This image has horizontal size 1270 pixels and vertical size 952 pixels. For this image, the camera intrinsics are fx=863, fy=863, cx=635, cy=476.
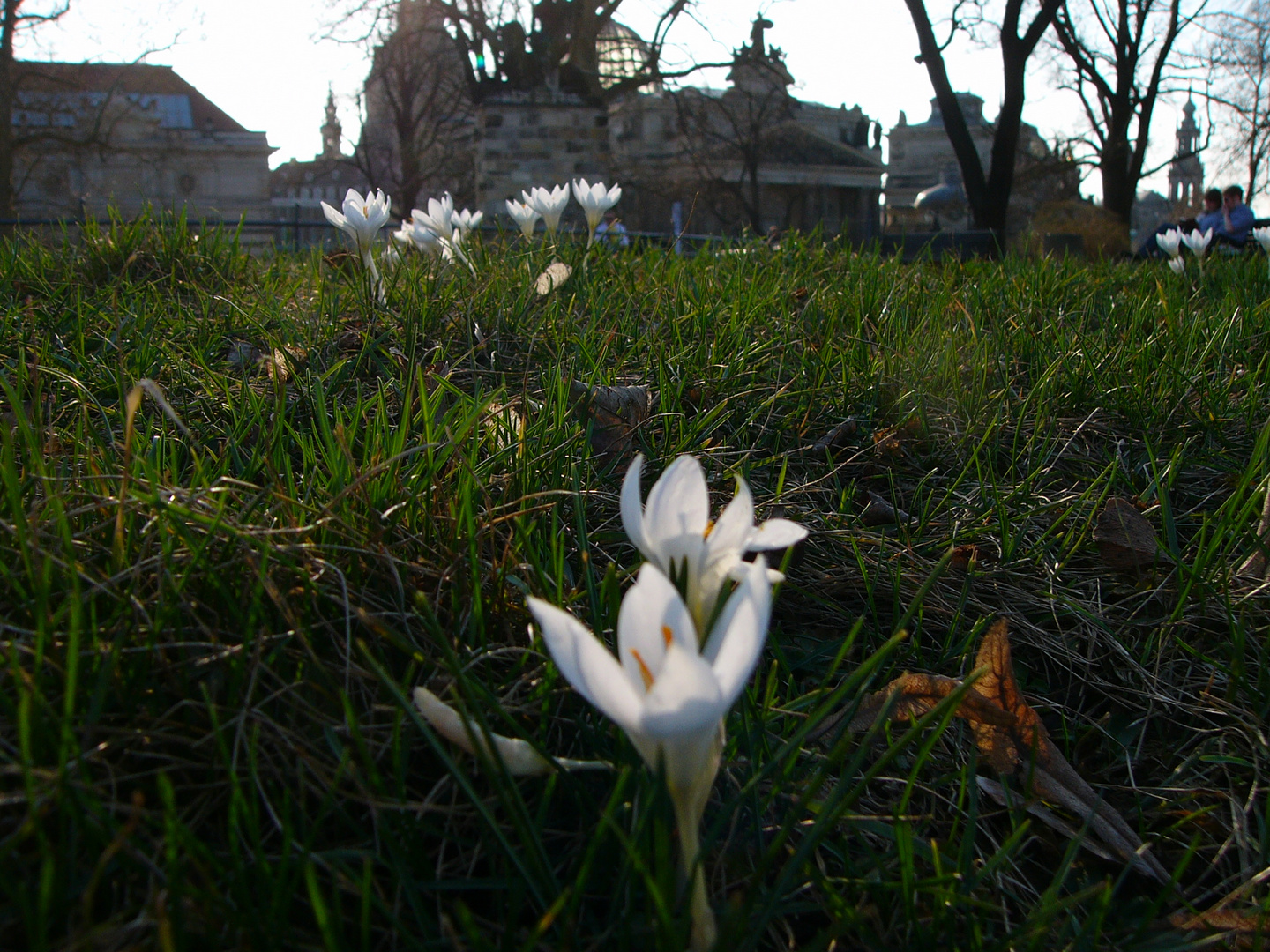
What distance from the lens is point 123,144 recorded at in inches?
1179

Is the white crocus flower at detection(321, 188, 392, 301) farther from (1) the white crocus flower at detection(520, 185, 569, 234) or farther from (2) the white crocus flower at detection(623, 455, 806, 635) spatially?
(2) the white crocus flower at detection(623, 455, 806, 635)

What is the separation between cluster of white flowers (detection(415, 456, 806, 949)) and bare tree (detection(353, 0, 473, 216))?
28.3 meters

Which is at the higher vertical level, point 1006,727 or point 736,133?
point 736,133

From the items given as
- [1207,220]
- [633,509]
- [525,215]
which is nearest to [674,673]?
[633,509]

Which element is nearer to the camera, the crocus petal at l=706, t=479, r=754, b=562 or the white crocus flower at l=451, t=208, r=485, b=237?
the crocus petal at l=706, t=479, r=754, b=562

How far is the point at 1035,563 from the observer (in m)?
1.65

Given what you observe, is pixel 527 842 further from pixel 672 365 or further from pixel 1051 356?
pixel 1051 356

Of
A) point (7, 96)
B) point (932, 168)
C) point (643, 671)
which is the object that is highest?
point (932, 168)

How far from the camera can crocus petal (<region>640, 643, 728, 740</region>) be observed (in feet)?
1.99

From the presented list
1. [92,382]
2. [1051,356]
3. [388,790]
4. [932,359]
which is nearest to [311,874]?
[388,790]

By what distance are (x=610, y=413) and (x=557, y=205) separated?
174 centimetres

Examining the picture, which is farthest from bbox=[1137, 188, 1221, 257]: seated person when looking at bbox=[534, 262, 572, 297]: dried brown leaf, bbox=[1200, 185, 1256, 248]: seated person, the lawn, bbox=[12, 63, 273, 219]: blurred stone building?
bbox=[12, 63, 273, 219]: blurred stone building

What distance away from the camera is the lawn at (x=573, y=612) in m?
0.81

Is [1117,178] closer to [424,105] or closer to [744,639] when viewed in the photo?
[424,105]
